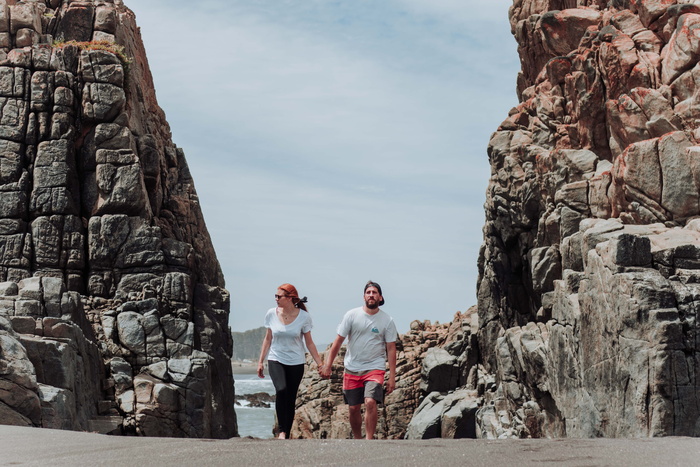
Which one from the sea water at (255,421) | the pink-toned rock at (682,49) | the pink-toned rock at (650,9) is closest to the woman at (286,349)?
the pink-toned rock at (682,49)

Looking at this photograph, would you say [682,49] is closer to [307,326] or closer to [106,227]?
[307,326]

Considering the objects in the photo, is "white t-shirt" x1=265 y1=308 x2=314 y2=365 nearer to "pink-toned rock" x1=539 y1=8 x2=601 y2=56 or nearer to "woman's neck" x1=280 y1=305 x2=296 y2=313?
"woman's neck" x1=280 y1=305 x2=296 y2=313

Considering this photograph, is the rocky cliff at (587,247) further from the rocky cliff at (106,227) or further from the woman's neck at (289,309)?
the rocky cliff at (106,227)

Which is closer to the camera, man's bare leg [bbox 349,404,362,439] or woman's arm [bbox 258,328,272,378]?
man's bare leg [bbox 349,404,362,439]

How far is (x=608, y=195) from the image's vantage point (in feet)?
120

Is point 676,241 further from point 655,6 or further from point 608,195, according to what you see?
point 655,6

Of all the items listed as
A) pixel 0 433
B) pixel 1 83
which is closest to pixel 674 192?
pixel 0 433

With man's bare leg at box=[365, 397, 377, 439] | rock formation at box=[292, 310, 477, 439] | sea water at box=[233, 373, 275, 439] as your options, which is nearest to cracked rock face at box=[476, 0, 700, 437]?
rock formation at box=[292, 310, 477, 439]

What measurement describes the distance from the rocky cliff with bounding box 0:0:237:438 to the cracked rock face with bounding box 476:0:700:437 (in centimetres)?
1620

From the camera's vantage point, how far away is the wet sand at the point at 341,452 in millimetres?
7613

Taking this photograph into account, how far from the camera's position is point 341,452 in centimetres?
822

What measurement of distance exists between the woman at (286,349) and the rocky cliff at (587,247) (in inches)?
368

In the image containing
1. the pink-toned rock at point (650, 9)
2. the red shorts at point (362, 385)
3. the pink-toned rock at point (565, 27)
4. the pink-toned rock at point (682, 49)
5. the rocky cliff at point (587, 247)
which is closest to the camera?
the red shorts at point (362, 385)

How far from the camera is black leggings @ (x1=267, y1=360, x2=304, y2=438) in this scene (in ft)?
45.1
